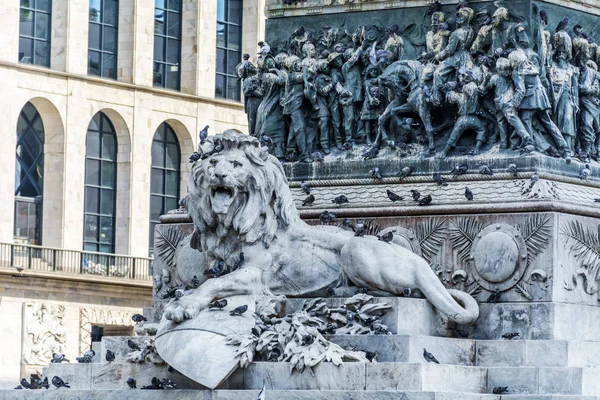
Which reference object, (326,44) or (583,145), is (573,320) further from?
(326,44)

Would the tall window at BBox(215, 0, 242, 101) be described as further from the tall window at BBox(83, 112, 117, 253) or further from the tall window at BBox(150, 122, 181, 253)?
the tall window at BBox(83, 112, 117, 253)

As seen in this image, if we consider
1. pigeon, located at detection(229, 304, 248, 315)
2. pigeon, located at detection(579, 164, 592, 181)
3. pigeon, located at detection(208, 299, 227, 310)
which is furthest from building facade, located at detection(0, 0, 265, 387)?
pigeon, located at detection(229, 304, 248, 315)

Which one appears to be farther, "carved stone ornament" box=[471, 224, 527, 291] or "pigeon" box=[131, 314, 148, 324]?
"pigeon" box=[131, 314, 148, 324]

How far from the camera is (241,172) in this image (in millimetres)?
25469

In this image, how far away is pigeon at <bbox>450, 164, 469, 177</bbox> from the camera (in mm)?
26562

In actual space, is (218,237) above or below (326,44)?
below

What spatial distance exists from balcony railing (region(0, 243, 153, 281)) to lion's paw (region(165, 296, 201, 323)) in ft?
151

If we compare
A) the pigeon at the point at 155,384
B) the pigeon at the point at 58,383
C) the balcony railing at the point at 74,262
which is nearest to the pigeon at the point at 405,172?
the pigeon at the point at 155,384

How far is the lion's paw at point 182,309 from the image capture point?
81.6 feet

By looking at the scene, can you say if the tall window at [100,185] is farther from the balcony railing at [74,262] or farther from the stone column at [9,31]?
the stone column at [9,31]

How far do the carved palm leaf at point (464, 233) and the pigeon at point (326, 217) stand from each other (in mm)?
1376

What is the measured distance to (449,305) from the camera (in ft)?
83.7

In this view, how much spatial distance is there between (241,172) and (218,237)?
0.82 m

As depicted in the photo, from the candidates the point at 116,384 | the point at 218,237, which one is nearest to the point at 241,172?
the point at 218,237
